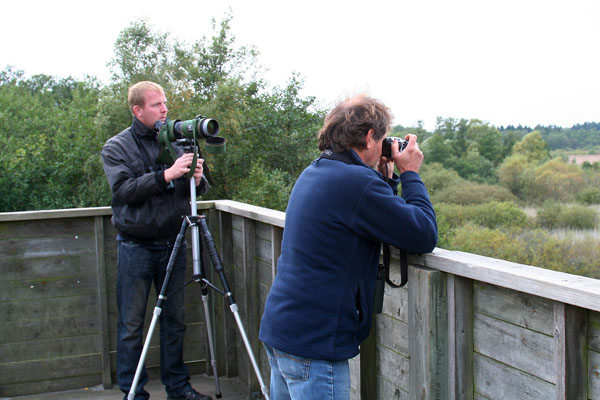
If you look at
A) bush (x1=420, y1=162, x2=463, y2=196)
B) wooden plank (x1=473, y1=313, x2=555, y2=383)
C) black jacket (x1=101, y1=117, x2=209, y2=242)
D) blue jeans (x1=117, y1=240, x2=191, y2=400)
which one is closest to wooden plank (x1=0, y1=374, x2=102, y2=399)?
blue jeans (x1=117, y1=240, x2=191, y2=400)

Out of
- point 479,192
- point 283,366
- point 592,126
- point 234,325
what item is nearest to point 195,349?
point 234,325

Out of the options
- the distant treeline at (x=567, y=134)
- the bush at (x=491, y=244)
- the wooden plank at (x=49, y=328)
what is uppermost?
the distant treeline at (x=567, y=134)

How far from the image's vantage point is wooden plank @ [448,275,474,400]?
164cm

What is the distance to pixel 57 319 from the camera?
11.4 feet

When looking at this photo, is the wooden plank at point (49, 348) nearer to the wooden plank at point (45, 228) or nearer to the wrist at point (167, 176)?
the wooden plank at point (45, 228)

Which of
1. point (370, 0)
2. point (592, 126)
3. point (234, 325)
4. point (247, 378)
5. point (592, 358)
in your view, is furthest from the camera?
point (592, 126)

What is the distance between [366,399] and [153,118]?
169cm

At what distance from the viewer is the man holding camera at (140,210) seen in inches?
111

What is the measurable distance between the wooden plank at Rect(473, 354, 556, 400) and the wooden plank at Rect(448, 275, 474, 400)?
0.10ft

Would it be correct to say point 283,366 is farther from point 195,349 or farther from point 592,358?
point 195,349

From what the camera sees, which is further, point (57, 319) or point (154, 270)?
point (57, 319)

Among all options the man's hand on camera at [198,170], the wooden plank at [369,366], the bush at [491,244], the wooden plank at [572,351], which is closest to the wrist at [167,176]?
the man's hand on camera at [198,170]

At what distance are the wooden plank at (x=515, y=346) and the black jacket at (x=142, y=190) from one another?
1.69 meters

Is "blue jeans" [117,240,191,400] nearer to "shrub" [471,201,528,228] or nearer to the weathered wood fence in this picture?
the weathered wood fence
